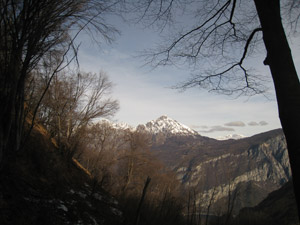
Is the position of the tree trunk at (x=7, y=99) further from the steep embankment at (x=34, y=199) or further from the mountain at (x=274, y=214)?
the mountain at (x=274, y=214)

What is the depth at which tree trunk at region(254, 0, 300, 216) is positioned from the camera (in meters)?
2.00

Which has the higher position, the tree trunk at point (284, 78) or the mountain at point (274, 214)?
the tree trunk at point (284, 78)

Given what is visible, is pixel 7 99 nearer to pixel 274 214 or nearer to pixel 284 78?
pixel 284 78

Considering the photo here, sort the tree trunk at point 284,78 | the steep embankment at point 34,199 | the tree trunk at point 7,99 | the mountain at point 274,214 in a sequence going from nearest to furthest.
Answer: the tree trunk at point 7,99 → the tree trunk at point 284,78 → the steep embankment at point 34,199 → the mountain at point 274,214

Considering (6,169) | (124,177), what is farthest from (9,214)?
(124,177)

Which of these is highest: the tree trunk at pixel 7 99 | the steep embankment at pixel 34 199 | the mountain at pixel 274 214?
the tree trunk at pixel 7 99

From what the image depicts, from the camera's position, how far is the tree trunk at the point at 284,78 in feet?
6.56

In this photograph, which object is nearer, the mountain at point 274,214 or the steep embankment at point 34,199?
the steep embankment at point 34,199

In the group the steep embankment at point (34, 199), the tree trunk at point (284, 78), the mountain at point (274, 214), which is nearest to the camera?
the tree trunk at point (284, 78)

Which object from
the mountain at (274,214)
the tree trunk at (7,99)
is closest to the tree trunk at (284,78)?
the tree trunk at (7,99)

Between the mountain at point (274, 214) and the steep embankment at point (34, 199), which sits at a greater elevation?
the steep embankment at point (34, 199)

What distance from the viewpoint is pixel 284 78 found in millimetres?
2186

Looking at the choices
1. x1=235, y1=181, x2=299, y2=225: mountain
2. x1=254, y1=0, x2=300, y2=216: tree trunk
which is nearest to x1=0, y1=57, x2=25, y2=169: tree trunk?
x1=254, y1=0, x2=300, y2=216: tree trunk

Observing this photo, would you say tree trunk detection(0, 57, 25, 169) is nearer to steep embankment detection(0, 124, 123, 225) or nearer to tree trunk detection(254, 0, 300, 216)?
steep embankment detection(0, 124, 123, 225)
